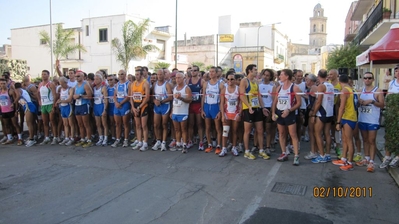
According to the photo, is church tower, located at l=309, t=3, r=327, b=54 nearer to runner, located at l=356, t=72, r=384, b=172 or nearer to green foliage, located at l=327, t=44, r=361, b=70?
green foliage, located at l=327, t=44, r=361, b=70

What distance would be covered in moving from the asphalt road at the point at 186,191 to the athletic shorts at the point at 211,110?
0.96 metres

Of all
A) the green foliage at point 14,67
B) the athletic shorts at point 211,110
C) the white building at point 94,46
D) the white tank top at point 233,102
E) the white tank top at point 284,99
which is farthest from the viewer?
the white building at point 94,46

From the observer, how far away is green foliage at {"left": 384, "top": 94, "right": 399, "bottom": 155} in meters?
6.11

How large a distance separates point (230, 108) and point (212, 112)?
0.55 metres

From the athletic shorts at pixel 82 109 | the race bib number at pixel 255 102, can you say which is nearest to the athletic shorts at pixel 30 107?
the athletic shorts at pixel 82 109

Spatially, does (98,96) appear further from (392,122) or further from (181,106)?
(392,122)

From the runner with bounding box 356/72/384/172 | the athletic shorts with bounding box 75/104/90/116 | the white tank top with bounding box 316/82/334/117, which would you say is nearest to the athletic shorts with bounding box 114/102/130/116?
the athletic shorts with bounding box 75/104/90/116

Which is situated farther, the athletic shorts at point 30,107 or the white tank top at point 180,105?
the athletic shorts at point 30,107

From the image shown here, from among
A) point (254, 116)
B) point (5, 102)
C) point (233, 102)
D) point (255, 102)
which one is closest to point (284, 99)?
point (255, 102)

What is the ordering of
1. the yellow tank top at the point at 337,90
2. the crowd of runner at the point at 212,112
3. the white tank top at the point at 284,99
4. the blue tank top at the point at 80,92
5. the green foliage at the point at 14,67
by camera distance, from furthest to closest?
the green foliage at the point at 14,67
the blue tank top at the point at 80,92
the yellow tank top at the point at 337,90
the white tank top at the point at 284,99
the crowd of runner at the point at 212,112

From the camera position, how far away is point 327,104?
22.8 ft

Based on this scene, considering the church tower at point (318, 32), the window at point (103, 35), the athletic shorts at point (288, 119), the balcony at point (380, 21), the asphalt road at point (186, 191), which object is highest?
the church tower at point (318, 32)

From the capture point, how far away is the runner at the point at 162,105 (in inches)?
333

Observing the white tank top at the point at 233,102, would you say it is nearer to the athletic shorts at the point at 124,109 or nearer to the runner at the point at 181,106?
the runner at the point at 181,106
